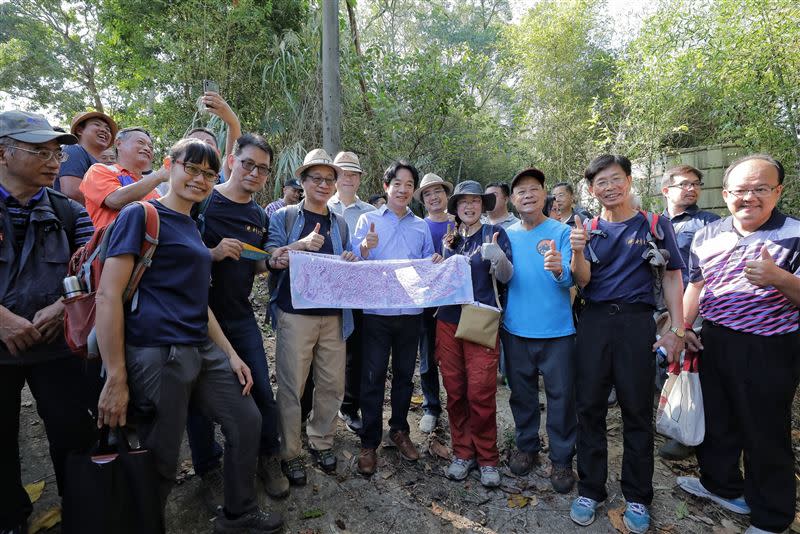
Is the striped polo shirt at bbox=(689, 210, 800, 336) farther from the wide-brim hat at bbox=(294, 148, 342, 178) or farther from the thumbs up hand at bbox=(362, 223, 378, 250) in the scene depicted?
the wide-brim hat at bbox=(294, 148, 342, 178)

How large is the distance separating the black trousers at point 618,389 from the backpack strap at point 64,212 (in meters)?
3.85

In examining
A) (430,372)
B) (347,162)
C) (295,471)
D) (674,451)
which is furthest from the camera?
(347,162)

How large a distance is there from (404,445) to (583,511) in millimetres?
1563

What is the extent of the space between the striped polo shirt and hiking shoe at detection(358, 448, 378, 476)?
10.1 feet

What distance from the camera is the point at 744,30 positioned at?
5969 mm

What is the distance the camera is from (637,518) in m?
3.04

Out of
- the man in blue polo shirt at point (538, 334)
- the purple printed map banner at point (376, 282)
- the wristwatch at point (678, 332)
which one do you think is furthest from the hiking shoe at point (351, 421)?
the wristwatch at point (678, 332)

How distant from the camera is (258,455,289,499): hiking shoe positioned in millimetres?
3227

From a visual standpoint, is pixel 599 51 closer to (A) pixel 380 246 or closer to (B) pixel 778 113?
Answer: (B) pixel 778 113

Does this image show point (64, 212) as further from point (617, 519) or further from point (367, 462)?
point (617, 519)

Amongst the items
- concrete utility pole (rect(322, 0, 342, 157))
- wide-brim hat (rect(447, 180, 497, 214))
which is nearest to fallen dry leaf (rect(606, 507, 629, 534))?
wide-brim hat (rect(447, 180, 497, 214))

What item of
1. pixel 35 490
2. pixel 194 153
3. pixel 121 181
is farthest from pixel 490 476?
pixel 121 181

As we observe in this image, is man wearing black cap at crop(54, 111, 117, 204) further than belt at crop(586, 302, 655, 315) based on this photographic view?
Yes

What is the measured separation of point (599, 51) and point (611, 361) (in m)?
13.2
